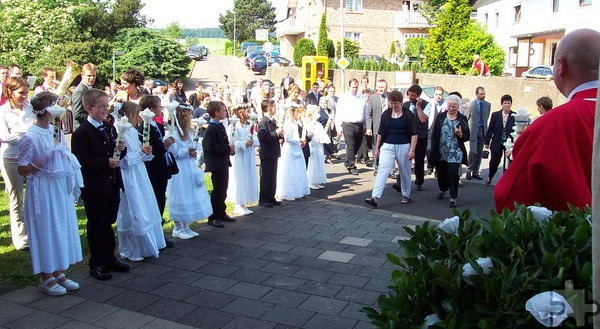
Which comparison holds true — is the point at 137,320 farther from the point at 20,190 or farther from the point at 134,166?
the point at 20,190

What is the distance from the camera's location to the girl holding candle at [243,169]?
9461 mm

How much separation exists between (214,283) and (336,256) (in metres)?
1.75

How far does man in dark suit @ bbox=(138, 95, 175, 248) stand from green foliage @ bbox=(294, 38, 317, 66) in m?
40.2

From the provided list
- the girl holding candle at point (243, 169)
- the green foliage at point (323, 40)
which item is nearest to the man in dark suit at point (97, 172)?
the girl holding candle at point (243, 169)

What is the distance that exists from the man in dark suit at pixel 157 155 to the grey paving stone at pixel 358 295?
2673 millimetres

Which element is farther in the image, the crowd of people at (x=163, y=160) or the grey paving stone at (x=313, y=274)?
the grey paving stone at (x=313, y=274)

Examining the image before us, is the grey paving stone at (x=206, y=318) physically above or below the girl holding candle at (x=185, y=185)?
below

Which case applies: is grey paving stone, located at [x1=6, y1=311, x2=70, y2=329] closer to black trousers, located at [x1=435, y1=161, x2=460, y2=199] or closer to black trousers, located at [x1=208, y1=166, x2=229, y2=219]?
black trousers, located at [x1=208, y1=166, x2=229, y2=219]

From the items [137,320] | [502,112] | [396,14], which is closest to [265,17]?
[396,14]

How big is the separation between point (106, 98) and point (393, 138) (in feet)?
19.0

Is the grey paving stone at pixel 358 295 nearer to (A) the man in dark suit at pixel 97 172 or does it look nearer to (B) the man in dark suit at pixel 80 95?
(A) the man in dark suit at pixel 97 172

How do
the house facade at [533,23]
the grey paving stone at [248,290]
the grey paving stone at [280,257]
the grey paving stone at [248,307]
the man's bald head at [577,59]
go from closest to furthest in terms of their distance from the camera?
the man's bald head at [577,59]
the grey paving stone at [248,307]
the grey paving stone at [248,290]
the grey paving stone at [280,257]
the house facade at [533,23]

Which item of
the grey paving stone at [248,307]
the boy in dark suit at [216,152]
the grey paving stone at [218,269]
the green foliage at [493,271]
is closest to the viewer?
the green foliage at [493,271]

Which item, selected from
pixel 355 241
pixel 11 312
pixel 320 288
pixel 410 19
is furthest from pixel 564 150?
pixel 410 19
